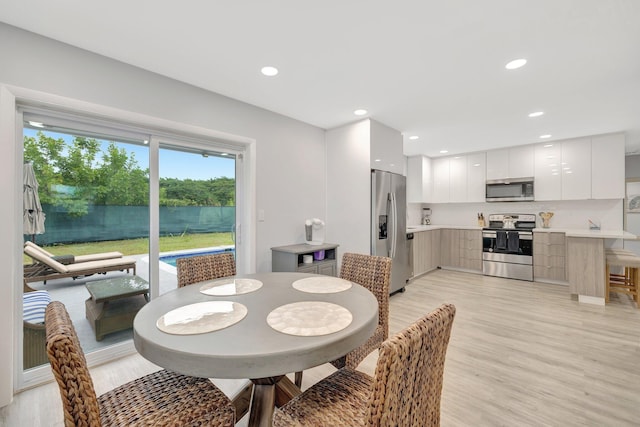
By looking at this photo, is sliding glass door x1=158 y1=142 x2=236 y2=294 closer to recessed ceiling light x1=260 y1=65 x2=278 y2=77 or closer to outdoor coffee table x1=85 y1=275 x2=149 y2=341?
outdoor coffee table x1=85 y1=275 x2=149 y2=341

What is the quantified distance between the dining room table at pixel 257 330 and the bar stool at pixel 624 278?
12.8 feet

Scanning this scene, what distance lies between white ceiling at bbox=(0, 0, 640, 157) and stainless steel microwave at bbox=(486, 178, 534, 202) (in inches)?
69.8

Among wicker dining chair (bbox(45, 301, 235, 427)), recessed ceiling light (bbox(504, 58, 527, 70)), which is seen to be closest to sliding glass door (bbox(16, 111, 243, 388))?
wicker dining chair (bbox(45, 301, 235, 427))

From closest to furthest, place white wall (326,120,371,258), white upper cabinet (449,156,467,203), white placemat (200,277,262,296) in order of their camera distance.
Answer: white placemat (200,277,262,296) < white wall (326,120,371,258) < white upper cabinet (449,156,467,203)

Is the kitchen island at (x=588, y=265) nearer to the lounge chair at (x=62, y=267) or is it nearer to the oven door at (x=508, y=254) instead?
the oven door at (x=508, y=254)

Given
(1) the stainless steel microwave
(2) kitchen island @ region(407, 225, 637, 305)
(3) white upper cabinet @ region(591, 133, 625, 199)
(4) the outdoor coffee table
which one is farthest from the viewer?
(1) the stainless steel microwave

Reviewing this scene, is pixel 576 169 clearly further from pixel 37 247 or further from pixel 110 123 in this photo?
pixel 37 247

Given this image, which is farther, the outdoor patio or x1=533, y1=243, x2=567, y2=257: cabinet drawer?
x1=533, y1=243, x2=567, y2=257: cabinet drawer

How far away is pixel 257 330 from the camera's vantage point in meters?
1.12

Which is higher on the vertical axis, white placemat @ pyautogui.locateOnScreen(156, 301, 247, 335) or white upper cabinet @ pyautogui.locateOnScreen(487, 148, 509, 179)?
white upper cabinet @ pyautogui.locateOnScreen(487, 148, 509, 179)

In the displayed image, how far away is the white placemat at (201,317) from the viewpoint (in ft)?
3.67

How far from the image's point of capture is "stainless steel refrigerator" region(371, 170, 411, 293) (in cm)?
361

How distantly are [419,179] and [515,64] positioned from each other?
3554mm

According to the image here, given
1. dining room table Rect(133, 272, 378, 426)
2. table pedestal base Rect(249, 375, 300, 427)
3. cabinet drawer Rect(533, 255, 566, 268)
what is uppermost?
dining room table Rect(133, 272, 378, 426)
